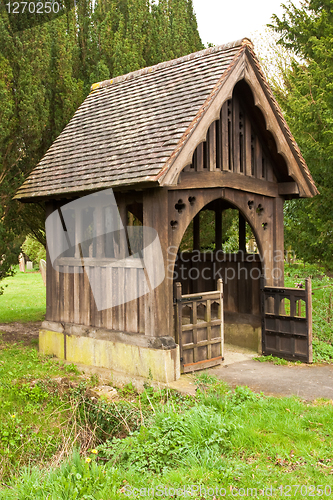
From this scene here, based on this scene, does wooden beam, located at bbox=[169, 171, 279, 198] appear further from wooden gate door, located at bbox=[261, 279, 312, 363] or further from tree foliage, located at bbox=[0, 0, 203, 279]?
tree foliage, located at bbox=[0, 0, 203, 279]

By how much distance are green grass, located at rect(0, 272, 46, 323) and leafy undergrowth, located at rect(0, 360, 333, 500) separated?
5318mm

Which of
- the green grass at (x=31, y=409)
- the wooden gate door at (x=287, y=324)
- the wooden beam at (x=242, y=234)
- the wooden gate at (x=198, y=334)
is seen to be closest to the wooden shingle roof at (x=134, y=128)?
→ the wooden beam at (x=242, y=234)

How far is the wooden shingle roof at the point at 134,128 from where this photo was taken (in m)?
7.02

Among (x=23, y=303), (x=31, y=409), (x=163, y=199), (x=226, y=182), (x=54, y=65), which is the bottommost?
(x=31, y=409)

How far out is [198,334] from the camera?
7531 millimetres

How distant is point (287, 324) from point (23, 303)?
10.8 m

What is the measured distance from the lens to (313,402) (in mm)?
5926

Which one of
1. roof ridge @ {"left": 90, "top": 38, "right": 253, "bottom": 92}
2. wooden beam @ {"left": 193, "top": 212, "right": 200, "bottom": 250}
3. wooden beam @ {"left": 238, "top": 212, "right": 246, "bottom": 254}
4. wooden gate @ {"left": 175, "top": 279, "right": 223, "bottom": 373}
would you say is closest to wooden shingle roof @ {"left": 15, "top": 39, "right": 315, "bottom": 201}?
roof ridge @ {"left": 90, "top": 38, "right": 253, "bottom": 92}

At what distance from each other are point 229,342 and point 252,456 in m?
4.86

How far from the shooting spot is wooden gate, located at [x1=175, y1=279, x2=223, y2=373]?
7258mm

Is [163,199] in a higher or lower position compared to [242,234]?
higher

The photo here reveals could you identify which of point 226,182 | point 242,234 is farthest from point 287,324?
point 226,182

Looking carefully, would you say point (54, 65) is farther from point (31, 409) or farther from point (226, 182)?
point (31, 409)

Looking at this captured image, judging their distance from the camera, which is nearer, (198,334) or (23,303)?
(198,334)
